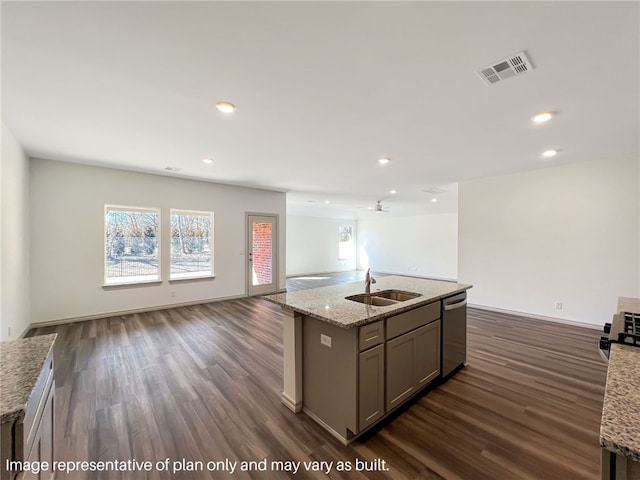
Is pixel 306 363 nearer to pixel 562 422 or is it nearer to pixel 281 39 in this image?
pixel 562 422

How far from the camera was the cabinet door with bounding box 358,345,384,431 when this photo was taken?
6.33 feet

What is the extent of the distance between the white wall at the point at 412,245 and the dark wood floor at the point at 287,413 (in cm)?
649

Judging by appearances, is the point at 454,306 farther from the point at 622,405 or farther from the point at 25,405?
the point at 25,405

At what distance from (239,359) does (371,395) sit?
6.16 ft

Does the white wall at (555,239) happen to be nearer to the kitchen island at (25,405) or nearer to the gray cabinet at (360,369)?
the gray cabinet at (360,369)

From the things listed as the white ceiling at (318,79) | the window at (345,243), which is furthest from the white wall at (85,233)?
the window at (345,243)

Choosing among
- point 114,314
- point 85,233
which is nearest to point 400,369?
point 114,314

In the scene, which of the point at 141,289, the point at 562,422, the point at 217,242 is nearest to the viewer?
the point at 562,422

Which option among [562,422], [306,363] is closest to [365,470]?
[306,363]

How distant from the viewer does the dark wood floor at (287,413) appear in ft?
5.92

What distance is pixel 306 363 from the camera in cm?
230

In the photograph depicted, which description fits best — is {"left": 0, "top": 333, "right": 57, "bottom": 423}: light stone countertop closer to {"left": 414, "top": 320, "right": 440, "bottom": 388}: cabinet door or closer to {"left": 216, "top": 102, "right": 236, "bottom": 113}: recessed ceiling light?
{"left": 216, "top": 102, "right": 236, "bottom": 113}: recessed ceiling light

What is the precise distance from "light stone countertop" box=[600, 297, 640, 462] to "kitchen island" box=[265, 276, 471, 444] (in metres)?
1.18

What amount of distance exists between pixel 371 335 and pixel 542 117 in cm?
286
